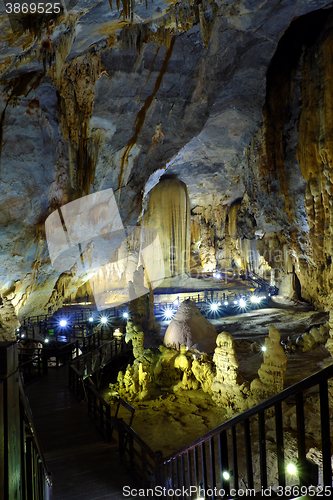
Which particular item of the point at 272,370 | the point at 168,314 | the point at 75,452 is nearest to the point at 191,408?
the point at 272,370

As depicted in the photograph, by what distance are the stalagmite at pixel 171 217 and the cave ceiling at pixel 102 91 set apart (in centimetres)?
618

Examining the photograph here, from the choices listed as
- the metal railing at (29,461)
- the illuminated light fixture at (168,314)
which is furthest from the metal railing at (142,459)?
the illuminated light fixture at (168,314)

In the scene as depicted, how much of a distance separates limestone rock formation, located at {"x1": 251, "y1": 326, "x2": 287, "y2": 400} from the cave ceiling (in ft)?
22.9

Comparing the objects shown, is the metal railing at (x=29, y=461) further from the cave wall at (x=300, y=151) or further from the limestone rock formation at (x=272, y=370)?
the cave wall at (x=300, y=151)

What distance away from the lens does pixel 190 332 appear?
11445 millimetres

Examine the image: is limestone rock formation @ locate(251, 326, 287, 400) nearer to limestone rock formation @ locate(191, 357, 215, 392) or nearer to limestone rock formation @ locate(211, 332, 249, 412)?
limestone rock formation @ locate(211, 332, 249, 412)

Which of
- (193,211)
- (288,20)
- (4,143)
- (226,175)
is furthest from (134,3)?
(193,211)

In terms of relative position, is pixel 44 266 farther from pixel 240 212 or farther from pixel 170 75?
pixel 240 212

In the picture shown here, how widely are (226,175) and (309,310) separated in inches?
424

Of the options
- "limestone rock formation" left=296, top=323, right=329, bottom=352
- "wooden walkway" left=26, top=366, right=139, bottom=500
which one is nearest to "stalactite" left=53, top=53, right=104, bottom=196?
"wooden walkway" left=26, top=366, right=139, bottom=500

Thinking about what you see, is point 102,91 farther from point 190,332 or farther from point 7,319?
point 190,332

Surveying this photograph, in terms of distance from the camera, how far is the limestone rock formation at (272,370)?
738cm

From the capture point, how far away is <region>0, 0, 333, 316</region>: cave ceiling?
19.8ft

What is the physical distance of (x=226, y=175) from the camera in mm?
21312
